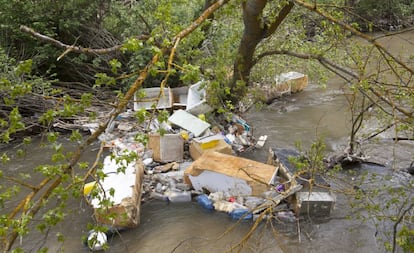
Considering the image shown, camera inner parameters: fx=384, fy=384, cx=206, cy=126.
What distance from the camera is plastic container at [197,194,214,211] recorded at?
5070 mm

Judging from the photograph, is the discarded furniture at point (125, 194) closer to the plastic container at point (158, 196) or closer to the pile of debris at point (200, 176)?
the pile of debris at point (200, 176)

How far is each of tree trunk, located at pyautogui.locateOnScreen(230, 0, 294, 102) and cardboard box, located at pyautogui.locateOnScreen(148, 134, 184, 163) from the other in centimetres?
126

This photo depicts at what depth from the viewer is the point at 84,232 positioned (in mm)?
4711

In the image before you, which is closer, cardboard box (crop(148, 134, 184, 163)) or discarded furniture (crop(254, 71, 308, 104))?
cardboard box (crop(148, 134, 184, 163))

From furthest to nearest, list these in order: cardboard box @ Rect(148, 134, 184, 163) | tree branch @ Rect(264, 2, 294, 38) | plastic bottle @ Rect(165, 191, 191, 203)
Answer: cardboard box @ Rect(148, 134, 184, 163), plastic bottle @ Rect(165, 191, 191, 203), tree branch @ Rect(264, 2, 294, 38)

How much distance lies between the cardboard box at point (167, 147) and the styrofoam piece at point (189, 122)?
0.38 metres

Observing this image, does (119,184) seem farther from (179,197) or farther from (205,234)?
(205,234)

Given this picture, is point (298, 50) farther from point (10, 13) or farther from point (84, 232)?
point (10, 13)

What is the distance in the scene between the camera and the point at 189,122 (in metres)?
6.51

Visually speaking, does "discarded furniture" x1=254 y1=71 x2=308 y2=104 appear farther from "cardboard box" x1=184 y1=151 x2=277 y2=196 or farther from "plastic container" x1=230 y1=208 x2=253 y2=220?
"plastic container" x1=230 y1=208 x2=253 y2=220

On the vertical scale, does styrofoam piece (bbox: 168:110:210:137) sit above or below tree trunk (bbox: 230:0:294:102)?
below

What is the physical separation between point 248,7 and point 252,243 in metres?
2.95

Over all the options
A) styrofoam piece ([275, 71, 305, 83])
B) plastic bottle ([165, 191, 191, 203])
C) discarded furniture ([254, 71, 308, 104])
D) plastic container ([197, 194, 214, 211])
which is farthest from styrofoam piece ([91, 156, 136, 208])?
styrofoam piece ([275, 71, 305, 83])

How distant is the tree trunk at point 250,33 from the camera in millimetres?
4953
